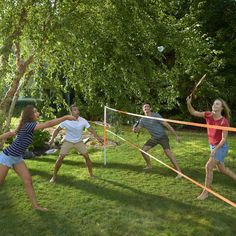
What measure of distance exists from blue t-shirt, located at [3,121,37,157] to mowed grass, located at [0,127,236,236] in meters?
1.04

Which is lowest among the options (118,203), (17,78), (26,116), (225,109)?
(118,203)

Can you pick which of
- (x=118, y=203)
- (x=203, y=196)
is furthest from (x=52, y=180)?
(x=203, y=196)

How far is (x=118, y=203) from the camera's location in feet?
22.0

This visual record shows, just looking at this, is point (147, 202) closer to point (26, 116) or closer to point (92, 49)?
point (26, 116)

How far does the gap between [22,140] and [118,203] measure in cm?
193

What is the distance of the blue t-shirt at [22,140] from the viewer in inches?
231

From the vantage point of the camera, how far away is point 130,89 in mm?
8344

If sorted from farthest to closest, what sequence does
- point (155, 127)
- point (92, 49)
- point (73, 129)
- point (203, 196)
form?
point (155, 127) < point (73, 129) < point (92, 49) < point (203, 196)

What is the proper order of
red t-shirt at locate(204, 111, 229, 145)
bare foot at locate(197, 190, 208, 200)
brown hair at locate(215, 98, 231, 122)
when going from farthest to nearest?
bare foot at locate(197, 190, 208, 200) → brown hair at locate(215, 98, 231, 122) → red t-shirt at locate(204, 111, 229, 145)

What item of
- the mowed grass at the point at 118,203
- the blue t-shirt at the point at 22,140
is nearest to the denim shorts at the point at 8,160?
the blue t-shirt at the point at 22,140

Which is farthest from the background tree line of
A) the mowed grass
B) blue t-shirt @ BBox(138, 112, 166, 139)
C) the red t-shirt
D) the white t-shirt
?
the red t-shirt

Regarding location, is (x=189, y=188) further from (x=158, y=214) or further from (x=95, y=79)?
(x=95, y=79)

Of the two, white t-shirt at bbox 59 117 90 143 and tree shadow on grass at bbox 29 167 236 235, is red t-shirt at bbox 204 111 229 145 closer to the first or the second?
tree shadow on grass at bbox 29 167 236 235

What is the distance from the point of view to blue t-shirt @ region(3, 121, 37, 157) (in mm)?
5879
